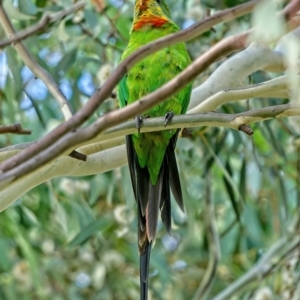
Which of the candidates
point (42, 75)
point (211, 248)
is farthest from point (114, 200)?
point (42, 75)

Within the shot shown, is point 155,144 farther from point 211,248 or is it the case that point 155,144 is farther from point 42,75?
point 211,248

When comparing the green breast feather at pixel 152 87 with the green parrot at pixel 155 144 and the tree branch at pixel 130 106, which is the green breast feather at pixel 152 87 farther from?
the tree branch at pixel 130 106

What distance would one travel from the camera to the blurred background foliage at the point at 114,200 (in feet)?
6.69

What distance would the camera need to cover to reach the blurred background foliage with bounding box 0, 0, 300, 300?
204 centimetres

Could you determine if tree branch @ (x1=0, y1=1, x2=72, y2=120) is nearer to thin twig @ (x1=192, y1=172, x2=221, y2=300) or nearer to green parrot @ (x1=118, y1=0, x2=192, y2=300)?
green parrot @ (x1=118, y1=0, x2=192, y2=300)

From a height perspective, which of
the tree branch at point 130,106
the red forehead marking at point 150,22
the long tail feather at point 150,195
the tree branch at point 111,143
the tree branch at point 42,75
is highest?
the red forehead marking at point 150,22

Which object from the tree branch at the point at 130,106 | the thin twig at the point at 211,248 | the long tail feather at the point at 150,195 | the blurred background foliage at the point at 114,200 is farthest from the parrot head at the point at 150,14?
the tree branch at the point at 130,106

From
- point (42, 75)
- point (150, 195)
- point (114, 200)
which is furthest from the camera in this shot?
point (114, 200)

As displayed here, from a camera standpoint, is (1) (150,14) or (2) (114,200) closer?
(1) (150,14)

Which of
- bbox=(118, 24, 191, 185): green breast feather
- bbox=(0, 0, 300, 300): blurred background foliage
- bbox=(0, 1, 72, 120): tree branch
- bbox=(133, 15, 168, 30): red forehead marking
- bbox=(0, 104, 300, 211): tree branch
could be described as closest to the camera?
bbox=(0, 104, 300, 211): tree branch

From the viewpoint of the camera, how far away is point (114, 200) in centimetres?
262

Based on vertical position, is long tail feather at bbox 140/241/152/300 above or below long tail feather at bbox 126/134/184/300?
below

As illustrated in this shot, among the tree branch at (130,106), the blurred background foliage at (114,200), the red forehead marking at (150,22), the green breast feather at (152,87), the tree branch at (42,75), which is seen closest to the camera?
the tree branch at (130,106)

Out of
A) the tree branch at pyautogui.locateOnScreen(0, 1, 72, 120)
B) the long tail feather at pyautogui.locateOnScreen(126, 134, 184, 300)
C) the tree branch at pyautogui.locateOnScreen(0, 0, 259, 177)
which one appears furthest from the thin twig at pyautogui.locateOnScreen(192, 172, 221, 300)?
the tree branch at pyautogui.locateOnScreen(0, 0, 259, 177)
